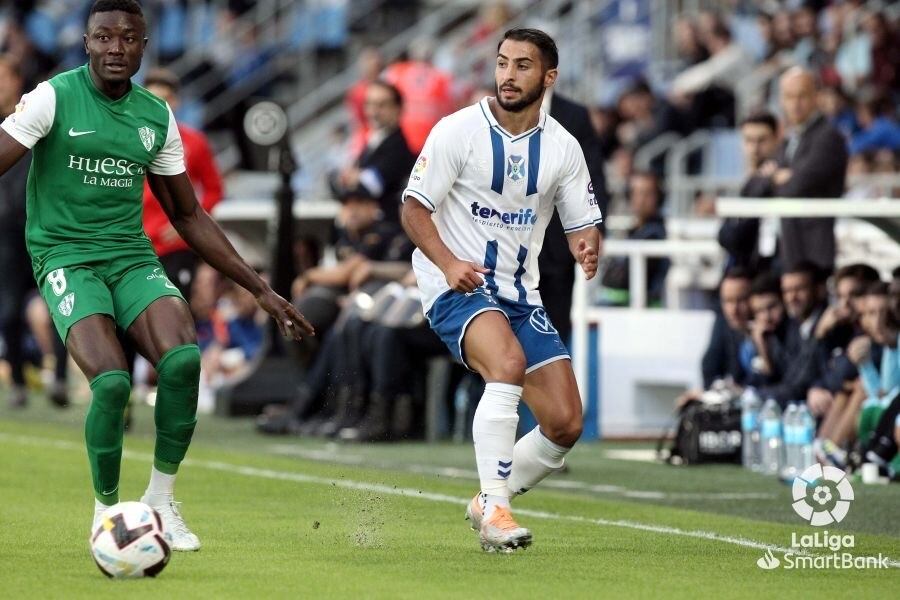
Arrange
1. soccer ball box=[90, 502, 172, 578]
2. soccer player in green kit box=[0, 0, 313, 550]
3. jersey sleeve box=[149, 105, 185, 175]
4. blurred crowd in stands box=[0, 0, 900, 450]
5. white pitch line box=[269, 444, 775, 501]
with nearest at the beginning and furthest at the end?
soccer ball box=[90, 502, 172, 578]
soccer player in green kit box=[0, 0, 313, 550]
jersey sleeve box=[149, 105, 185, 175]
white pitch line box=[269, 444, 775, 501]
blurred crowd in stands box=[0, 0, 900, 450]

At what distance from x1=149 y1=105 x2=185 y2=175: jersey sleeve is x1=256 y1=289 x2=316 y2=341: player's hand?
0.61m

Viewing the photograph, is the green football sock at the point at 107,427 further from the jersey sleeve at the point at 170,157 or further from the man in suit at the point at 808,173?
the man in suit at the point at 808,173

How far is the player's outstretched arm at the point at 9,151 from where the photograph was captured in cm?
719

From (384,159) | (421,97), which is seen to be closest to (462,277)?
(384,159)

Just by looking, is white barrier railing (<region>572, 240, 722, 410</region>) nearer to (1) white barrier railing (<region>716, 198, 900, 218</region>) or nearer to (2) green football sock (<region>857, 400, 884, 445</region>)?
(1) white barrier railing (<region>716, 198, 900, 218</region>)

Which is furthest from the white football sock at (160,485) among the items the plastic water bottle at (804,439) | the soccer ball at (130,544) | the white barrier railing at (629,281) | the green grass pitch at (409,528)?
the white barrier railing at (629,281)

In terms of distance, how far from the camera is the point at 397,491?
10273 mm

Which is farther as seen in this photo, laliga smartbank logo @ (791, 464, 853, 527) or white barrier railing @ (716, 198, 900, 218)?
white barrier railing @ (716, 198, 900, 218)

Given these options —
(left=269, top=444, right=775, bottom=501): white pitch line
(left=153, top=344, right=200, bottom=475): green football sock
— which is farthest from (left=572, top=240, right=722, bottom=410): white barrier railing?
(left=153, top=344, right=200, bottom=475): green football sock

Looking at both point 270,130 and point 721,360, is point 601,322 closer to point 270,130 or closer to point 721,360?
point 721,360

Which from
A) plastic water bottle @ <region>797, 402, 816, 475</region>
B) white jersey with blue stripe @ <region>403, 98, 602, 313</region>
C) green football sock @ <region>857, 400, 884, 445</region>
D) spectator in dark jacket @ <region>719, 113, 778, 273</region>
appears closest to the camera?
white jersey with blue stripe @ <region>403, 98, 602, 313</region>

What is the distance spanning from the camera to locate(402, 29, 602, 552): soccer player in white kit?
309 inches

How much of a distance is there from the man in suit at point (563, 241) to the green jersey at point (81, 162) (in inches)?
153

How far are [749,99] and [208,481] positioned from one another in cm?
1019
